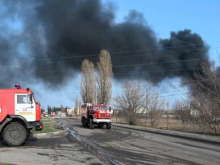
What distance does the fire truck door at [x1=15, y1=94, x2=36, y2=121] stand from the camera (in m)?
12.7

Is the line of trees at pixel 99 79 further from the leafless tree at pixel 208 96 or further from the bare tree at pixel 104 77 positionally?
the leafless tree at pixel 208 96

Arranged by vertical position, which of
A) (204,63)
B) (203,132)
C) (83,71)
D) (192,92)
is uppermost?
(83,71)

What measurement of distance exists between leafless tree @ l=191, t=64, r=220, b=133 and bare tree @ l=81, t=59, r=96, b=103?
101 ft

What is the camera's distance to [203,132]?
20.4 m

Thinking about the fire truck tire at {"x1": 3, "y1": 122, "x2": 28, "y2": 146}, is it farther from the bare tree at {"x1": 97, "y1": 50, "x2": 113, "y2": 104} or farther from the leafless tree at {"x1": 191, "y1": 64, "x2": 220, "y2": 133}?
the bare tree at {"x1": 97, "y1": 50, "x2": 113, "y2": 104}

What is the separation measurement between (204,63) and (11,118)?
546 inches

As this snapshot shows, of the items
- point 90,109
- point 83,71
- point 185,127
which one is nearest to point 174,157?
point 185,127

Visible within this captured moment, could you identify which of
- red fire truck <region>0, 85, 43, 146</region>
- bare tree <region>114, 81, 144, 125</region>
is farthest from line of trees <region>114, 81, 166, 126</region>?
red fire truck <region>0, 85, 43, 146</region>

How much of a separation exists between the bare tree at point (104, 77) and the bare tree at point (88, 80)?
3.85 meters

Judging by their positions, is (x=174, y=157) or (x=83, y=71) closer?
(x=174, y=157)

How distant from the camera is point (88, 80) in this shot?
5147 cm

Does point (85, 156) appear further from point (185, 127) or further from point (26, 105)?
point (185, 127)

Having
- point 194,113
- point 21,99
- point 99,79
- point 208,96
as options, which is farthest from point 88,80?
point 21,99

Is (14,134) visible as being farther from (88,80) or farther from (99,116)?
(88,80)
